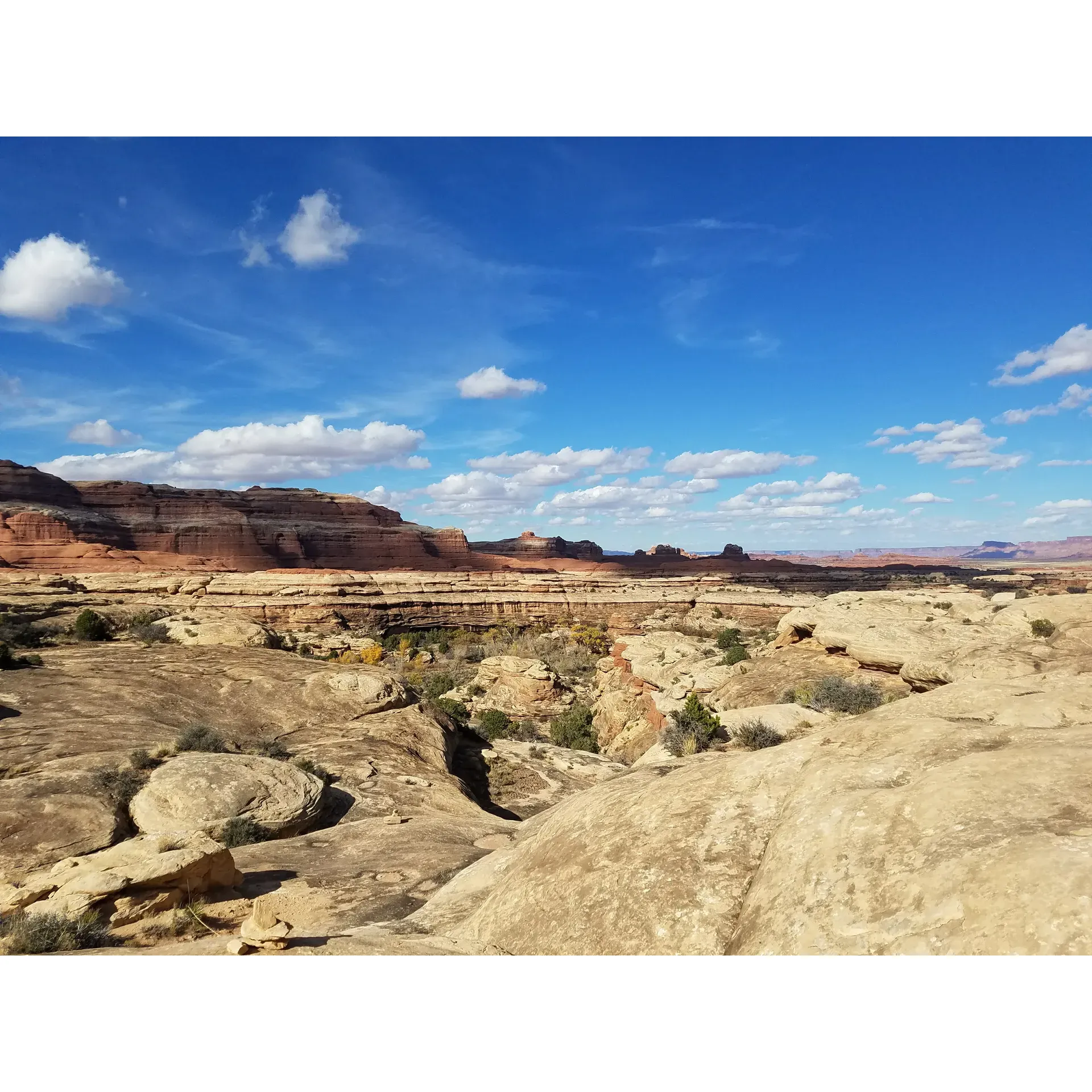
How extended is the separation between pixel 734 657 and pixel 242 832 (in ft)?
73.0

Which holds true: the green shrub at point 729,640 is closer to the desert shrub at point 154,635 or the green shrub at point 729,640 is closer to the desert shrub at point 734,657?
the desert shrub at point 734,657

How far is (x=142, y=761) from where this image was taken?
41.0 feet

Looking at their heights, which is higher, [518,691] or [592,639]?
[592,639]

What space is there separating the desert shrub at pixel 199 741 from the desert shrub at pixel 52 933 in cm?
825

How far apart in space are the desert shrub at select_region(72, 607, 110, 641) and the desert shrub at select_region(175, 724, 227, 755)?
15929mm

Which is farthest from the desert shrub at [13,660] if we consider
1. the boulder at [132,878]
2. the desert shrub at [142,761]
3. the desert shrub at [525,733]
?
the desert shrub at [525,733]

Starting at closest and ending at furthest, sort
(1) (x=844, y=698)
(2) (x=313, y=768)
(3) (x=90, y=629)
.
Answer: (2) (x=313, y=768)
(1) (x=844, y=698)
(3) (x=90, y=629)

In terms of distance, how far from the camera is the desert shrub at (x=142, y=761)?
40.7ft

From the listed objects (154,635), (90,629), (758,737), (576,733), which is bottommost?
(576,733)

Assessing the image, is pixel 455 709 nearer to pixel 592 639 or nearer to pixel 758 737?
pixel 758 737

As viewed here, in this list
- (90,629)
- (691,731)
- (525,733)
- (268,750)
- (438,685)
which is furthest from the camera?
(438,685)

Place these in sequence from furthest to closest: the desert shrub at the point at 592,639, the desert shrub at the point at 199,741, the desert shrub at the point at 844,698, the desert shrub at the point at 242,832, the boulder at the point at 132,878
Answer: the desert shrub at the point at 592,639, the desert shrub at the point at 844,698, the desert shrub at the point at 199,741, the desert shrub at the point at 242,832, the boulder at the point at 132,878

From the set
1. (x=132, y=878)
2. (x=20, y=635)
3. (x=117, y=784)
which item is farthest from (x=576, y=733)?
(x=20, y=635)

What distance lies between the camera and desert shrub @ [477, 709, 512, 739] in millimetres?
25516
